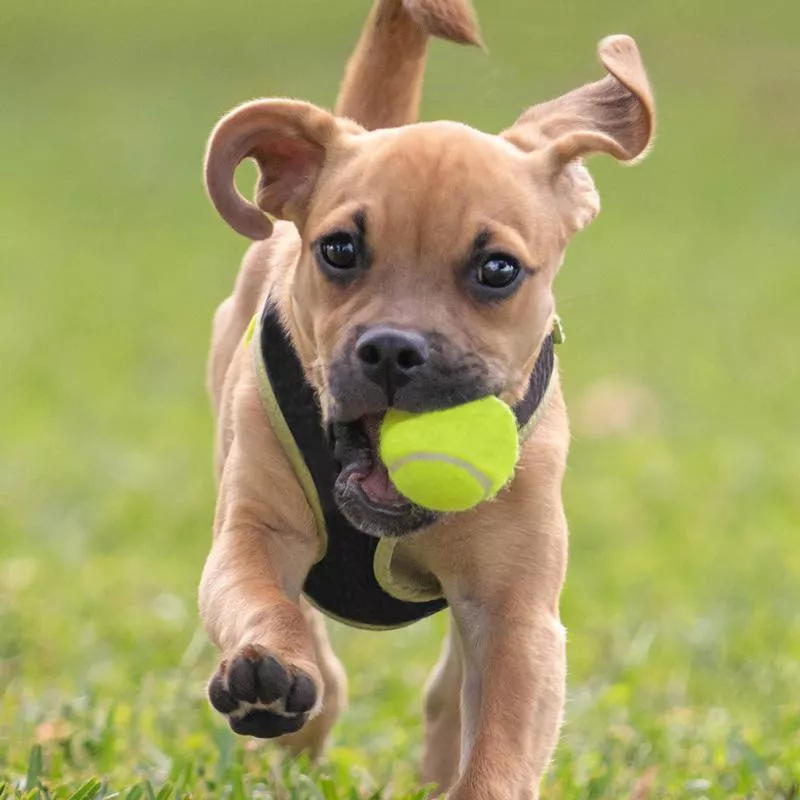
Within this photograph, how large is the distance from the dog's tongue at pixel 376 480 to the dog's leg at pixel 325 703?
1258 mm

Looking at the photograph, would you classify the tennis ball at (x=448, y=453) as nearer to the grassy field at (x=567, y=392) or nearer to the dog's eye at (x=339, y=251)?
the dog's eye at (x=339, y=251)

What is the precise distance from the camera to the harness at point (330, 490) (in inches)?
177

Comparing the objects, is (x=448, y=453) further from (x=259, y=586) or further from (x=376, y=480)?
(x=259, y=586)

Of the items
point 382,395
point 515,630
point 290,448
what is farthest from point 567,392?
point 382,395

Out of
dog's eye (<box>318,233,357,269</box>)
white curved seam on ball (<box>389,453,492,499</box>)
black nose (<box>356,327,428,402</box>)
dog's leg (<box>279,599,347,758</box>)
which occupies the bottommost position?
dog's leg (<box>279,599,347,758</box>)

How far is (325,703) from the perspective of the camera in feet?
17.9

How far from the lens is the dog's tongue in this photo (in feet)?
13.8

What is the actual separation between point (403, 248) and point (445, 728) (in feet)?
5.84

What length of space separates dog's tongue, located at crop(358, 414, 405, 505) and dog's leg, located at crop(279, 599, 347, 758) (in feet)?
4.13

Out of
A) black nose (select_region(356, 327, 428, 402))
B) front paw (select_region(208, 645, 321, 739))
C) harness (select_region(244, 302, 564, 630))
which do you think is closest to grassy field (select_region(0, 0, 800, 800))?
harness (select_region(244, 302, 564, 630))

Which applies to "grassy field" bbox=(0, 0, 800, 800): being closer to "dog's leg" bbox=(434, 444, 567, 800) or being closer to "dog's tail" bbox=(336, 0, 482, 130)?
"dog's tail" bbox=(336, 0, 482, 130)

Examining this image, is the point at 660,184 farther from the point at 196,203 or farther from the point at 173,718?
the point at 173,718

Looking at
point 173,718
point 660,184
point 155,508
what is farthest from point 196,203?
point 173,718

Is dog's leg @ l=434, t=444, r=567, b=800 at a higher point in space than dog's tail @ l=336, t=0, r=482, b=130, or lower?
lower
